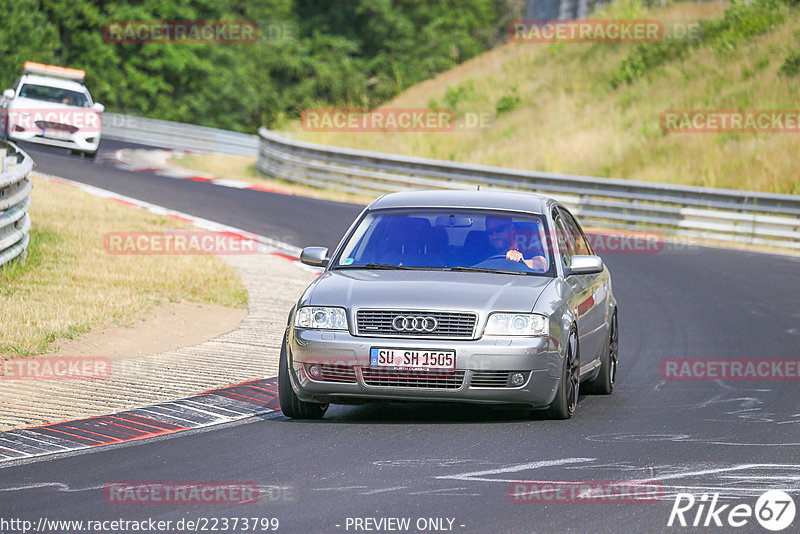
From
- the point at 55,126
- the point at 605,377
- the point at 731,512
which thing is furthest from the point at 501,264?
the point at 55,126

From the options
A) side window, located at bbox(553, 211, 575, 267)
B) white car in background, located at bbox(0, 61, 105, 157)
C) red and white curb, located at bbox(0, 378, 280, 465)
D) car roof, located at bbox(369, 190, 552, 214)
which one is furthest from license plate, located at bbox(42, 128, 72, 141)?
side window, located at bbox(553, 211, 575, 267)

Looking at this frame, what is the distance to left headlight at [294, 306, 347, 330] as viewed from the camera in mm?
8883

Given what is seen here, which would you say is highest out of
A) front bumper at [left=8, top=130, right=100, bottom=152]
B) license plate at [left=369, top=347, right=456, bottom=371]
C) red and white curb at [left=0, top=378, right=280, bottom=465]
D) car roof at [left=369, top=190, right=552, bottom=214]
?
car roof at [left=369, top=190, right=552, bottom=214]

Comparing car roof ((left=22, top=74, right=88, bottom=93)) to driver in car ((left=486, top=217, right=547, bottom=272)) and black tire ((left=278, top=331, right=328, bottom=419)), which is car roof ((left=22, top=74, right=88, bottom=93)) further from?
black tire ((left=278, top=331, right=328, bottom=419))

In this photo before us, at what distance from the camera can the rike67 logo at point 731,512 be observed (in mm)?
6406

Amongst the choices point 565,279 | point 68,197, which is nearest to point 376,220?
point 565,279

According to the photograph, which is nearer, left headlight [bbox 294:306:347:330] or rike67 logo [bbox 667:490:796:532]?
rike67 logo [bbox 667:490:796:532]

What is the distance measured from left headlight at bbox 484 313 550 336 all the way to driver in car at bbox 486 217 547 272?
3.09 ft

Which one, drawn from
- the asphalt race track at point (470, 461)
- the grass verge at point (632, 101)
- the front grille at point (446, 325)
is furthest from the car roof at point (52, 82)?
the front grille at point (446, 325)

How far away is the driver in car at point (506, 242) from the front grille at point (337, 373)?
1.66 meters

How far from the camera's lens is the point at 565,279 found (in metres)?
9.77

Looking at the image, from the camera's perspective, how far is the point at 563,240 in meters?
10.5

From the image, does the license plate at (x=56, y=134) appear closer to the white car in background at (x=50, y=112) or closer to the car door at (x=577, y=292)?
the white car in background at (x=50, y=112)

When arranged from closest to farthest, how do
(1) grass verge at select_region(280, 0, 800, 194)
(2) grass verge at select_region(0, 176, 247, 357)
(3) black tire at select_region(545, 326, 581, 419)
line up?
(3) black tire at select_region(545, 326, 581, 419)
(2) grass verge at select_region(0, 176, 247, 357)
(1) grass verge at select_region(280, 0, 800, 194)
